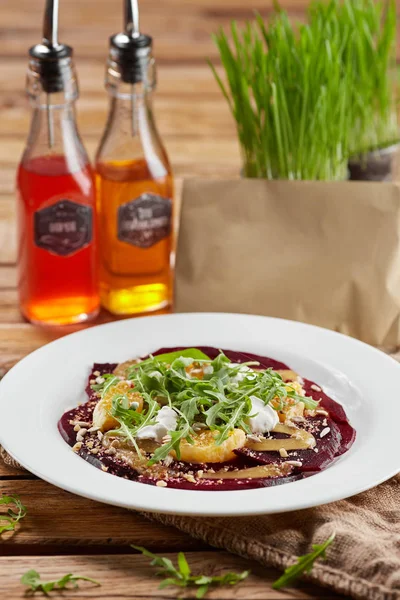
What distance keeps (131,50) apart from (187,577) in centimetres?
97

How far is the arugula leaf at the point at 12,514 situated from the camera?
126 centimetres

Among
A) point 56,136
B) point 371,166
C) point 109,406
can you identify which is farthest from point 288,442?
point 371,166

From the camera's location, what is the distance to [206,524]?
122 centimetres

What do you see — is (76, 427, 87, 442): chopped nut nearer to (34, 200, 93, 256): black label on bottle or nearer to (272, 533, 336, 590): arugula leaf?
(272, 533, 336, 590): arugula leaf

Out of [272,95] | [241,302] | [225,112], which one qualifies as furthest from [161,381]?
[225,112]

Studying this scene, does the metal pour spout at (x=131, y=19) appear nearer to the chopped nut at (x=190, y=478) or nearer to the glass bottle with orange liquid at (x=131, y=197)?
the glass bottle with orange liquid at (x=131, y=197)

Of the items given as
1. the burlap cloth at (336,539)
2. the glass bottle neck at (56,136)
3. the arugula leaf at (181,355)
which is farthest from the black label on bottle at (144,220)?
the burlap cloth at (336,539)

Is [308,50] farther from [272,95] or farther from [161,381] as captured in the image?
[161,381]

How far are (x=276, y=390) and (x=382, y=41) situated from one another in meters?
1.17

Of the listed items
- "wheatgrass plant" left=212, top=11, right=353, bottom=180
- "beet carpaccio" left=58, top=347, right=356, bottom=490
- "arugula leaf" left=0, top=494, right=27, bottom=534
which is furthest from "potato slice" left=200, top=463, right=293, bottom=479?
"wheatgrass plant" left=212, top=11, right=353, bottom=180

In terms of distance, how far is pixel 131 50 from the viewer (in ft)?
5.68

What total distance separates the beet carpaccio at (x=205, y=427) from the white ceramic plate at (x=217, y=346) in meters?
0.03

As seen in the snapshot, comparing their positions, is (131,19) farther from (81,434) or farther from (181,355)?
(81,434)

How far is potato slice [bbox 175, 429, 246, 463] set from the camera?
1255 mm
